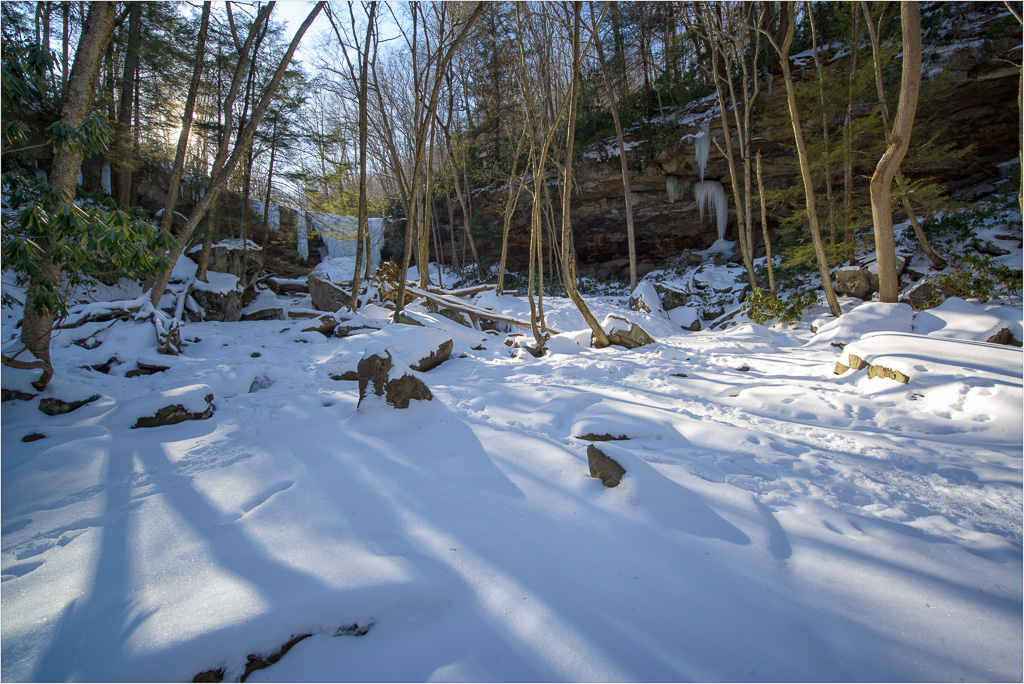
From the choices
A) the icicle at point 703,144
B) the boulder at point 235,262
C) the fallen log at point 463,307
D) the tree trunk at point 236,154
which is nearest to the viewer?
the tree trunk at point 236,154

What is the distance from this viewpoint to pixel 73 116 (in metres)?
3.16

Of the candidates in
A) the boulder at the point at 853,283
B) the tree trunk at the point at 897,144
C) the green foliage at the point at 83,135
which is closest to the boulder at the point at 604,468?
the green foliage at the point at 83,135

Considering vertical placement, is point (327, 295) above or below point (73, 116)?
below

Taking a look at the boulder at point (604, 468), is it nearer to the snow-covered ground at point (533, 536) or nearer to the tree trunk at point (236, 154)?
the snow-covered ground at point (533, 536)

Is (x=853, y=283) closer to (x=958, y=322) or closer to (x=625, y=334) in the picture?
(x=958, y=322)

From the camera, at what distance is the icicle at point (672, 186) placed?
1405cm

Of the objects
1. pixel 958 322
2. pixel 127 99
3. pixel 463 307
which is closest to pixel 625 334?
pixel 463 307

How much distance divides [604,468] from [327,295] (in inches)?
360

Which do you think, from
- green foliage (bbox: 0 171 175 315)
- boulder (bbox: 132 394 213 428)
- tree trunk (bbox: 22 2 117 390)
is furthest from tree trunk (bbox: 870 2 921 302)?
tree trunk (bbox: 22 2 117 390)

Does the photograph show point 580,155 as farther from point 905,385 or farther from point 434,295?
point 905,385

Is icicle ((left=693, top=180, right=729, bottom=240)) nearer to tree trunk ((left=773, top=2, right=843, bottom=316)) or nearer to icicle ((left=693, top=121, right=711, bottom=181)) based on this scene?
icicle ((left=693, top=121, right=711, bottom=181))

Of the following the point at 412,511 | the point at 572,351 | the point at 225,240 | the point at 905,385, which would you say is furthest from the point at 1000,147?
the point at 225,240

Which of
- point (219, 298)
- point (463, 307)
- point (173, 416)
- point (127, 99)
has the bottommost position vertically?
point (173, 416)

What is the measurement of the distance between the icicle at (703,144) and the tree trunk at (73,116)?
14.1 metres
